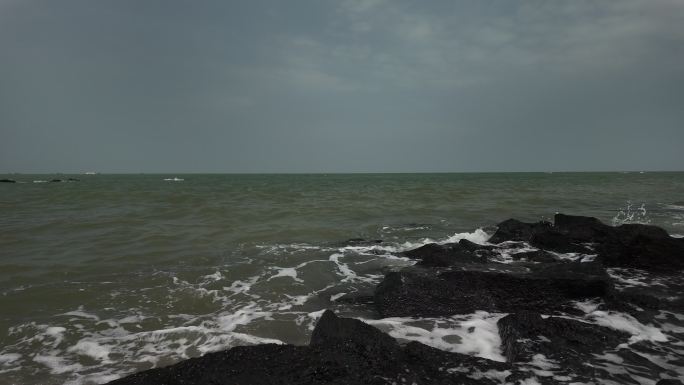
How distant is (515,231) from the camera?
11.0 m

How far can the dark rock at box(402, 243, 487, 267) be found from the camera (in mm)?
7793

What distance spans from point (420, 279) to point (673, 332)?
124 inches

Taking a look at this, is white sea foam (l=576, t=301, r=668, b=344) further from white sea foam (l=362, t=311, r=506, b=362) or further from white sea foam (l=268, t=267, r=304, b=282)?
white sea foam (l=268, t=267, r=304, b=282)

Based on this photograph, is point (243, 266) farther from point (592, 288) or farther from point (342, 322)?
point (592, 288)

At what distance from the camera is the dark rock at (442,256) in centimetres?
779

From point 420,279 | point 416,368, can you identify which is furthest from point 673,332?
point 416,368

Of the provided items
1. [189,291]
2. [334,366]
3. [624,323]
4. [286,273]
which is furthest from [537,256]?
[189,291]

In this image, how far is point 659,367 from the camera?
3703 mm

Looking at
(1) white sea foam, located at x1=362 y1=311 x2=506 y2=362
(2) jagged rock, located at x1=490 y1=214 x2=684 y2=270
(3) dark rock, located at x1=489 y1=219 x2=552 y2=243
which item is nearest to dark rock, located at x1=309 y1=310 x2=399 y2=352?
(1) white sea foam, located at x1=362 y1=311 x2=506 y2=362

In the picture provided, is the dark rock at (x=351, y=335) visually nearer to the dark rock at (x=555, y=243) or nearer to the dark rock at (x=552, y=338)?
the dark rock at (x=552, y=338)

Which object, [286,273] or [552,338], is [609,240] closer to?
[552,338]

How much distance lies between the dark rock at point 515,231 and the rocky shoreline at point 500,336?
2.71m

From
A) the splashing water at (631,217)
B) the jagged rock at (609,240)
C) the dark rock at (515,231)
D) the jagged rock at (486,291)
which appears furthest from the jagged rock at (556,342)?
the splashing water at (631,217)

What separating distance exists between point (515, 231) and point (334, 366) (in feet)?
30.9
